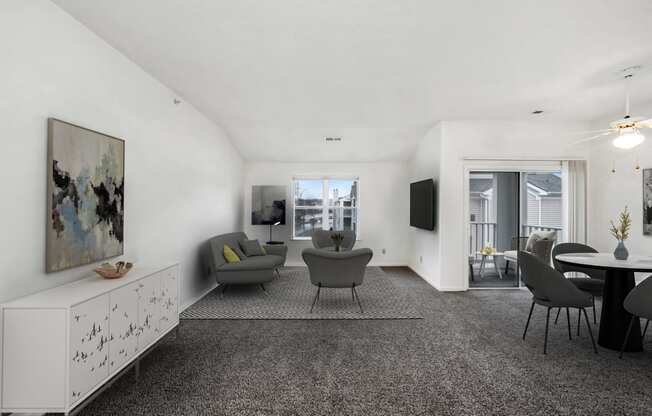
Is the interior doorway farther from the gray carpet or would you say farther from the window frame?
the window frame

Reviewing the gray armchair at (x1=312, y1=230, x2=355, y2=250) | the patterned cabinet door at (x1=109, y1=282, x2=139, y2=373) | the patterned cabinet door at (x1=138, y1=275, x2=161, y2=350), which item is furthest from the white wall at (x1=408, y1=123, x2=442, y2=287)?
the patterned cabinet door at (x1=109, y1=282, x2=139, y2=373)

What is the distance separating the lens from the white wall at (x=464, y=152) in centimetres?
508

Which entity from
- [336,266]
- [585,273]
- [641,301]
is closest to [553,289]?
[641,301]

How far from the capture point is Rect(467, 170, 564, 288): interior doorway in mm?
5277

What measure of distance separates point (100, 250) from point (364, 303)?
3.10m

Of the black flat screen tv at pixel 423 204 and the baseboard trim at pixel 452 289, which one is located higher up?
the black flat screen tv at pixel 423 204

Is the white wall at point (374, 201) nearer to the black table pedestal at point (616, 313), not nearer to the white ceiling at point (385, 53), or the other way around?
the white ceiling at point (385, 53)

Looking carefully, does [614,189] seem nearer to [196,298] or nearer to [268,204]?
[268,204]

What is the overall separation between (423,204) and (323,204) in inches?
96.5

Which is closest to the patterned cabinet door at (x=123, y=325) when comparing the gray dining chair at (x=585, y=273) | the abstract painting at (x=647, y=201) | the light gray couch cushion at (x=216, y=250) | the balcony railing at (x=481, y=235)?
the light gray couch cushion at (x=216, y=250)

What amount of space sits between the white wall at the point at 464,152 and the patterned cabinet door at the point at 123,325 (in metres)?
4.17

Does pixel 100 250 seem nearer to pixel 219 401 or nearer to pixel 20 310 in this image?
pixel 20 310

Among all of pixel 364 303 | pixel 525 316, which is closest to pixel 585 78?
pixel 525 316

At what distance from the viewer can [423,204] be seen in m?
5.71
